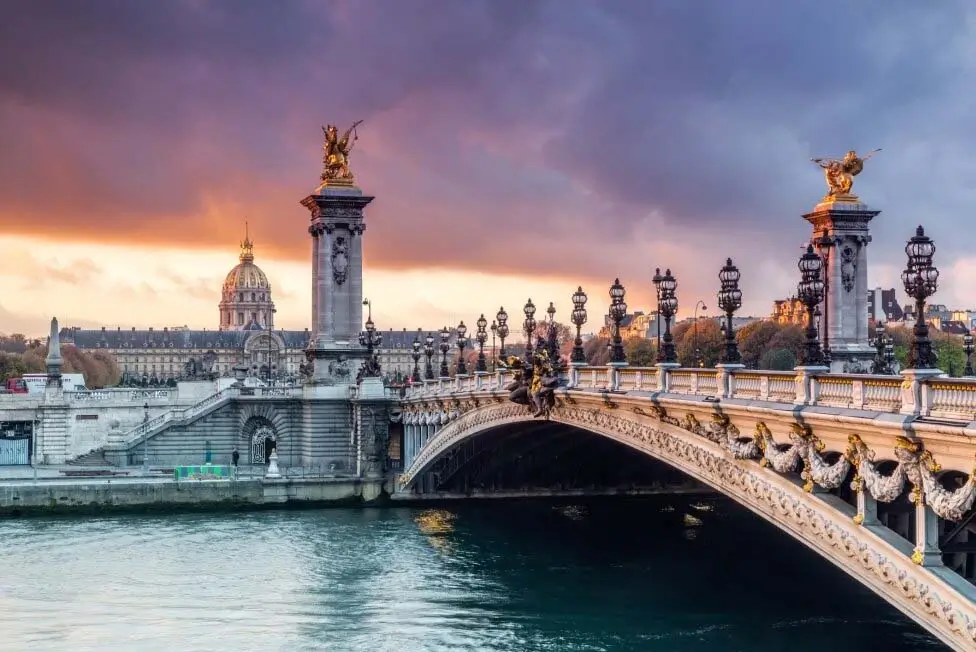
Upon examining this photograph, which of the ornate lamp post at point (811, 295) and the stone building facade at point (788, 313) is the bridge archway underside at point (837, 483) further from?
the stone building facade at point (788, 313)

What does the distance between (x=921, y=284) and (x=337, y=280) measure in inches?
2134

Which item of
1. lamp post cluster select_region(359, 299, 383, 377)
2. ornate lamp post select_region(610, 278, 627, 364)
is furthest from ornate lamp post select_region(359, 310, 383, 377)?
ornate lamp post select_region(610, 278, 627, 364)

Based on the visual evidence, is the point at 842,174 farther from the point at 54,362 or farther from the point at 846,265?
the point at 54,362

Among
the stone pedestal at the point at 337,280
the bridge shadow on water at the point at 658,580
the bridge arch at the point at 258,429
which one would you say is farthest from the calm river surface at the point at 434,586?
the stone pedestal at the point at 337,280

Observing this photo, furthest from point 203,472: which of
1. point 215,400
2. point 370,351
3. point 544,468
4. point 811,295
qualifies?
point 811,295

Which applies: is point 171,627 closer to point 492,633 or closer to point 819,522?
point 492,633

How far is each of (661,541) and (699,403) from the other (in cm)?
2247

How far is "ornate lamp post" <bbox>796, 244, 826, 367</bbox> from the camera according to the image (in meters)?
23.4

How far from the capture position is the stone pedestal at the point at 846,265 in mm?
56812

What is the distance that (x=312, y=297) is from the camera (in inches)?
2901

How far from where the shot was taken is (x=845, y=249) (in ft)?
188

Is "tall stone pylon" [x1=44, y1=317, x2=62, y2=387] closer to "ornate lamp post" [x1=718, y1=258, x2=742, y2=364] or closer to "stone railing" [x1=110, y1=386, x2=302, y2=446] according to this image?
"stone railing" [x1=110, y1=386, x2=302, y2=446]

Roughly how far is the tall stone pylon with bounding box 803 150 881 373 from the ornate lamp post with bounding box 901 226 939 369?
120ft

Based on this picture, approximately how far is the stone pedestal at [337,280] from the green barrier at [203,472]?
8524mm
